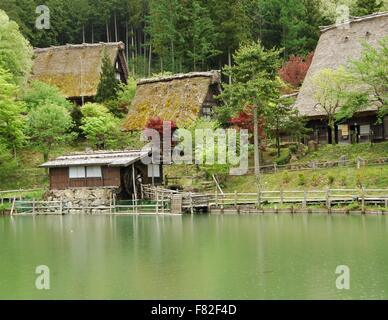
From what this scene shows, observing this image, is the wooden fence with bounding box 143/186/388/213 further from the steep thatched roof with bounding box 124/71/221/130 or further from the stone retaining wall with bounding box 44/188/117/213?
the steep thatched roof with bounding box 124/71/221/130

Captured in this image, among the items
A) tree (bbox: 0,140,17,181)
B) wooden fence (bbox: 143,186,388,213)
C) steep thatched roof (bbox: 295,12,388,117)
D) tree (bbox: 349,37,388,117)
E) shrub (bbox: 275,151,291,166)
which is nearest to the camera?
wooden fence (bbox: 143,186,388,213)

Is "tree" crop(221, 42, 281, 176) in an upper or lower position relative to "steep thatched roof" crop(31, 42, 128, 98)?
lower

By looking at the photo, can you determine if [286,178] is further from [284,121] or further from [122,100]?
[122,100]

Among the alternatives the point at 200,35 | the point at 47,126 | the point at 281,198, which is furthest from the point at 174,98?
the point at 281,198

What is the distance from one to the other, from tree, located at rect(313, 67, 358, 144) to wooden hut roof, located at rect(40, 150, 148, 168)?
11631mm

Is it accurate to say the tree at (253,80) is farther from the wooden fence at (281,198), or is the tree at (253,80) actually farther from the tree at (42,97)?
the tree at (42,97)

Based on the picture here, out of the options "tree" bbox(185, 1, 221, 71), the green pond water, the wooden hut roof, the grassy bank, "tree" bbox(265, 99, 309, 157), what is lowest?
the green pond water

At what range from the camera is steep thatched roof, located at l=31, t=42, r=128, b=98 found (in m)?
54.4

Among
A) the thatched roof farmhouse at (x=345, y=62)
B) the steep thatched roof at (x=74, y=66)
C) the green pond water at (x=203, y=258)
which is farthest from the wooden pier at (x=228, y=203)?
the steep thatched roof at (x=74, y=66)

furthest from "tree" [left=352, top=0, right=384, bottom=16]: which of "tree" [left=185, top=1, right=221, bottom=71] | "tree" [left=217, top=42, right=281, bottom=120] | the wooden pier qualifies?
the wooden pier

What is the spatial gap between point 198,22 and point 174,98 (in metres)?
9.03
